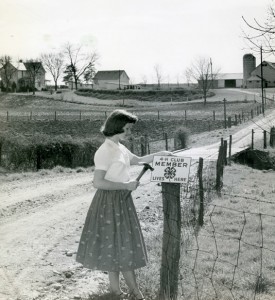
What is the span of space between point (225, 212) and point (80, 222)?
3717 millimetres

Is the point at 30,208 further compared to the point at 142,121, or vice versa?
the point at 142,121

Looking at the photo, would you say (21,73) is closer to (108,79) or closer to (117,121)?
(108,79)

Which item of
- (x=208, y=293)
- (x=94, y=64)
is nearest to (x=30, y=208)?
(x=208, y=293)

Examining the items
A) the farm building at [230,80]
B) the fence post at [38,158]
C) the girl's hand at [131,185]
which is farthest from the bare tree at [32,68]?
the girl's hand at [131,185]

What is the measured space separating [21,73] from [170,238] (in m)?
83.1

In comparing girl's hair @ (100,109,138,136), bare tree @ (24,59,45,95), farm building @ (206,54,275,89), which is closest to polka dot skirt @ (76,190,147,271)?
girl's hair @ (100,109,138,136)

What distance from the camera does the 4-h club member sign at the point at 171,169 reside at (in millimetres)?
4023

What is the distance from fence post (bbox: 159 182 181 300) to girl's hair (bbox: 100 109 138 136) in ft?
2.21

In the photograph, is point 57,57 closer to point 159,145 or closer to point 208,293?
point 159,145

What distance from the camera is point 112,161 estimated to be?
3982 mm

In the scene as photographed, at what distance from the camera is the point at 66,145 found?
17.6 metres

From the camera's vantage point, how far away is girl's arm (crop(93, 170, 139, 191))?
389 cm

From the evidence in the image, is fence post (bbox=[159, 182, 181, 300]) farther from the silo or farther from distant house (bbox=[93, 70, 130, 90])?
distant house (bbox=[93, 70, 130, 90])

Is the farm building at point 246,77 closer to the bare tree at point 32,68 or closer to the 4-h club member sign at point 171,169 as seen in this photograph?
the bare tree at point 32,68
